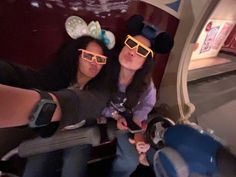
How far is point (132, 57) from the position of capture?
0.96 m

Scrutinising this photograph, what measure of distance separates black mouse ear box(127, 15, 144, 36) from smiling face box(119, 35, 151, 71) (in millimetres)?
25

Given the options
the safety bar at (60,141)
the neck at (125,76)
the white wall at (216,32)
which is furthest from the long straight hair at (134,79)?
the white wall at (216,32)

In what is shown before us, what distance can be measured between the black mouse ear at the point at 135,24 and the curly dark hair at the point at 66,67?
0.12 meters

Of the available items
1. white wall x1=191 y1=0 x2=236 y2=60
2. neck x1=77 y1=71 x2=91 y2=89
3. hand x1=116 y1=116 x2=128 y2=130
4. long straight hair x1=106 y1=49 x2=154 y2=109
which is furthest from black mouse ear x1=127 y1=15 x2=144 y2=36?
white wall x1=191 y1=0 x2=236 y2=60

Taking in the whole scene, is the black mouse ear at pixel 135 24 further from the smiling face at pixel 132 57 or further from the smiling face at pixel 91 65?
the smiling face at pixel 91 65

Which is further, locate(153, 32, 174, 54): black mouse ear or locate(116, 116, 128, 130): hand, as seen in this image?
locate(116, 116, 128, 130): hand

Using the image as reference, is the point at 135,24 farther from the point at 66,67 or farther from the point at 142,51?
the point at 66,67

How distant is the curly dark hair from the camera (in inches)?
36.6

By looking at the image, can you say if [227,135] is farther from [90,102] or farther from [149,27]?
[90,102]

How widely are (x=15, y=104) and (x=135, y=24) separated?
2.08 feet

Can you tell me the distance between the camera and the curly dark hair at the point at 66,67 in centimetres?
93

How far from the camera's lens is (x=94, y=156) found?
1343 mm

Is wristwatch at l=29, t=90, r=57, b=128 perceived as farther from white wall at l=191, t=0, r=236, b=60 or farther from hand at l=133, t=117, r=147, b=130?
white wall at l=191, t=0, r=236, b=60

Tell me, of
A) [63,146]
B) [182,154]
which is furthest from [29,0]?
[182,154]
